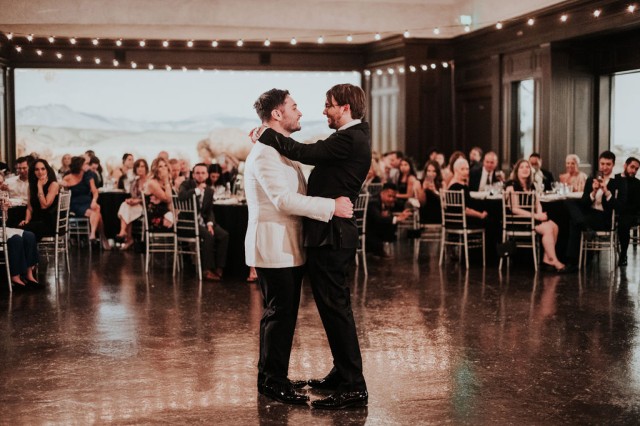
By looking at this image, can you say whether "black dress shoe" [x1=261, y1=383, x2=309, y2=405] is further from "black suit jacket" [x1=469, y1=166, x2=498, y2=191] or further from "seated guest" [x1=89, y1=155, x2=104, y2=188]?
"seated guest" [x1=89, y1=155, x2=104, y2=188]

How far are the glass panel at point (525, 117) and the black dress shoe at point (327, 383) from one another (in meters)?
9.91

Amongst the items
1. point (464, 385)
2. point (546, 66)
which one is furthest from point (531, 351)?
point (546, 66)

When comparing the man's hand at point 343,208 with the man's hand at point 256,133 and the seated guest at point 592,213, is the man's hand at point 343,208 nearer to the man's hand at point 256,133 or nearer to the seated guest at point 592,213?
the man's hand at point 256,133

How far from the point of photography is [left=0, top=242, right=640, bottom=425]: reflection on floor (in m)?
4.79

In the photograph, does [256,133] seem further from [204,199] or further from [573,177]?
[573,177]

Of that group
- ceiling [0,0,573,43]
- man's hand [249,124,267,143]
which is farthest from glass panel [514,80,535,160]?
man's hand [249,124,267,143]

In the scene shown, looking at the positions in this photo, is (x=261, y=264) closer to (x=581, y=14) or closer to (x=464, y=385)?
(x=464, y=385)

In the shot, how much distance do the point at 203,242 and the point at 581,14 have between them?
20.5ft

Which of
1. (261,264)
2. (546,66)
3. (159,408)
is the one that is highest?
(546,66)

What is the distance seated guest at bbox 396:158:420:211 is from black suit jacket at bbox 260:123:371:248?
7.46 metres

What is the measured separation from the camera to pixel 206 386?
17.2 feet

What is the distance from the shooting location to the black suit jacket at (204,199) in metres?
9.63

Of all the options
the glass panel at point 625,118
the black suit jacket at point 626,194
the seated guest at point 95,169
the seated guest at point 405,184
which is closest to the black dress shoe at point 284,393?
the black suit jacket at point 626,194

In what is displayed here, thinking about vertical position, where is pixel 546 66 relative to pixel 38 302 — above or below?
above
